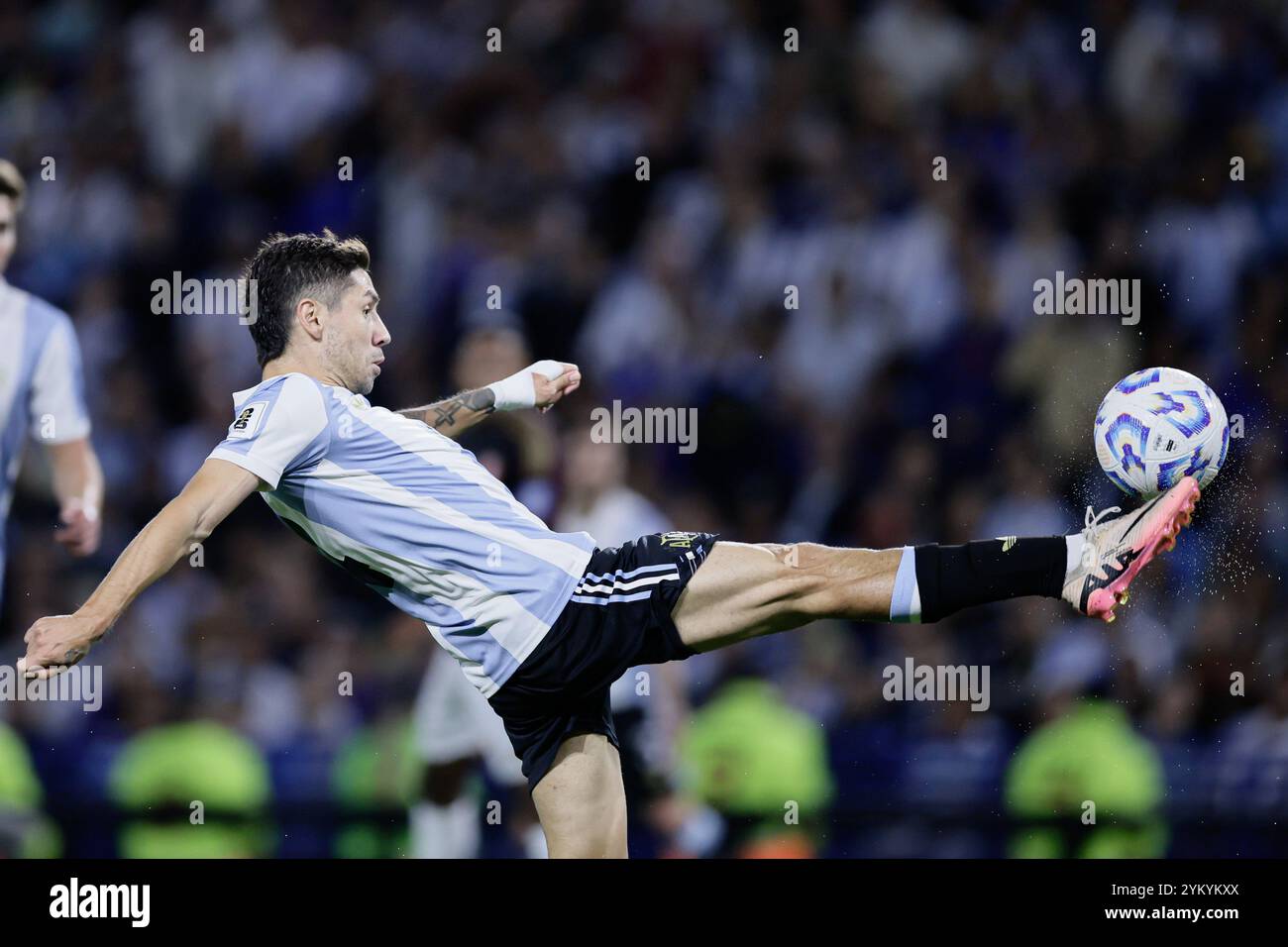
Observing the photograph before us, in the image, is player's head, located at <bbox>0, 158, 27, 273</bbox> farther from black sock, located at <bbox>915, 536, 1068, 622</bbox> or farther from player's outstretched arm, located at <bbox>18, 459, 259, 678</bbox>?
black sock, located at <bbox>915, 536, 1068, 622</bbox>

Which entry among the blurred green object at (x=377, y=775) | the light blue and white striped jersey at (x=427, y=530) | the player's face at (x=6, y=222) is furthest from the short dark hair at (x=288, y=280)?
the blurred green object at (x=377, y=775)

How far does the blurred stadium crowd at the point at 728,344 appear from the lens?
24.5 feet

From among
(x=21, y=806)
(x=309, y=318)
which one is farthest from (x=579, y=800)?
(x=21, y=806)

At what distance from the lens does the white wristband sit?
5270 mm

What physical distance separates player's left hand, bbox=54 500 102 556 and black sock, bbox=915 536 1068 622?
119 inches

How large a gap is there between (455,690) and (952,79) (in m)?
5.01

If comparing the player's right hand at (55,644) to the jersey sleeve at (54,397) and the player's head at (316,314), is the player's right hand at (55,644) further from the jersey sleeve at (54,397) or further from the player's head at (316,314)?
the jersey sleeve at (54,397)

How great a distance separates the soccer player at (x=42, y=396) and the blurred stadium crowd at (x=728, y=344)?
172 centimetres

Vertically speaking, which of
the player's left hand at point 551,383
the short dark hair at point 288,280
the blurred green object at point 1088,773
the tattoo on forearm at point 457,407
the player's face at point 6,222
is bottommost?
the blurred green object at point 1088,773

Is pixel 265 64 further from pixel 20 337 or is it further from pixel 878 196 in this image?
pixel 20 337

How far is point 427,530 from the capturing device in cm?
463

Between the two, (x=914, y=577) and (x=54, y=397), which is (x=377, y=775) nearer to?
(x=54, y=397)

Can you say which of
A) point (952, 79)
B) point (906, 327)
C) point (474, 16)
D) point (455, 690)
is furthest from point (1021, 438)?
point (474, 16)

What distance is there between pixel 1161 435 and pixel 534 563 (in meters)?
1.79
